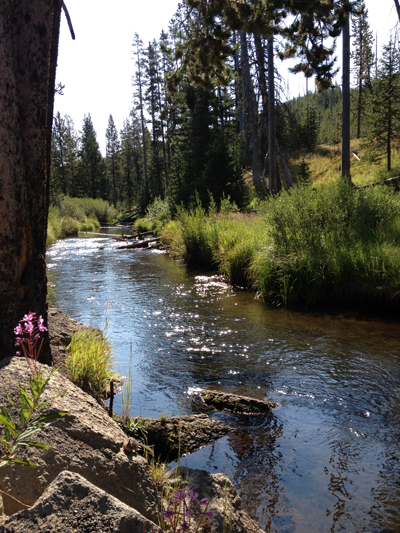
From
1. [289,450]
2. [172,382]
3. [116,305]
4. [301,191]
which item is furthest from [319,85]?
[289,450]

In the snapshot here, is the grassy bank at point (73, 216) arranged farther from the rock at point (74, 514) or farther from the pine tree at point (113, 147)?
the pine tree at point (113, 147)

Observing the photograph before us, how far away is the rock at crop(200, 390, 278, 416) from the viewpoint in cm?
402

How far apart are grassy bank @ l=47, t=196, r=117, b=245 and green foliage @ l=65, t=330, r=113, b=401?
1902 centimetres

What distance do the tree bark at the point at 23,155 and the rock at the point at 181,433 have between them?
118 centimetres

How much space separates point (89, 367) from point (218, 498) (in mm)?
2164

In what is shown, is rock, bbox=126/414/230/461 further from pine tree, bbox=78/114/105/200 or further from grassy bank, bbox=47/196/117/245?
pine tree, bbox=78/114/105/200

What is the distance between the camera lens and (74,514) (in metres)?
1.39

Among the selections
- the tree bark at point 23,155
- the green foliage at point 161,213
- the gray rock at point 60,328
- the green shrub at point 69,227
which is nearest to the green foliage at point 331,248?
the gray rock at point 60,328

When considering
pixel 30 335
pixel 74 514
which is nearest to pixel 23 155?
pixel 30 335

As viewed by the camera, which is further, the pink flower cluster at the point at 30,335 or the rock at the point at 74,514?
the pink flower cluster at the point at 30,335

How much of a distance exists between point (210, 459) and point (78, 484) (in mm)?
2001

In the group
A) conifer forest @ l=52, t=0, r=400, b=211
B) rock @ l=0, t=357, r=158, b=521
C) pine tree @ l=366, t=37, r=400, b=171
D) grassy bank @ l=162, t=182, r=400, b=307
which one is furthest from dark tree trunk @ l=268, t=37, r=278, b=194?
rock @ l=0, t=357, r=158, b=521

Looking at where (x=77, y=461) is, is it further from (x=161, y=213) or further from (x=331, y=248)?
(x=161, y=213)

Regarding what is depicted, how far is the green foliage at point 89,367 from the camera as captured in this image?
3.85 meters
